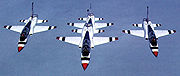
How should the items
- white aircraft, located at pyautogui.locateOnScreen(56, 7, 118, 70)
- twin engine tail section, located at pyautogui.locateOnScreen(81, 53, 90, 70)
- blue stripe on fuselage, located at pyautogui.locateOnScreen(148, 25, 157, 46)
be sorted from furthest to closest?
blue stripe on fuselage, located at pyautogui.locateOnScreen(148, 25, 157, 46) < white aircraft, located at pyautogui.locateOnScreen(56, 7, 118, 70) < twin engine tail section, located at pyautogui.locateOnScreen(81, 53, 90, 70)

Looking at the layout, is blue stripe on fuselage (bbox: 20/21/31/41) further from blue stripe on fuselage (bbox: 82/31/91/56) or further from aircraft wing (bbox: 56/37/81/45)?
blue stripe on fuselage (bbox: 82/31/91/56)

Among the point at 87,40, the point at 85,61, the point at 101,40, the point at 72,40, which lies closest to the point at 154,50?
the point at 101,40

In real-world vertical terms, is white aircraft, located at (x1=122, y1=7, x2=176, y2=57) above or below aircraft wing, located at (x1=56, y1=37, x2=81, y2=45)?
above

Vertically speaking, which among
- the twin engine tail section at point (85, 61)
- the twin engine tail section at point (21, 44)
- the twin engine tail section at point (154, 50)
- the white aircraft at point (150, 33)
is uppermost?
the white aircraft at point (150, 33)

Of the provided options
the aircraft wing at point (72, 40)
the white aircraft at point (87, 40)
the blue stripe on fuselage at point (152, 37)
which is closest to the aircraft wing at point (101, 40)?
the white aircraft at point (87, 40)

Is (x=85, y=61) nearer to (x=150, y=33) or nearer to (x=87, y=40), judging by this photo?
(x=87, y=40)

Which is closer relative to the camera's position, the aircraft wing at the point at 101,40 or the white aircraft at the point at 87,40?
the white aircraft at the point at 87,40

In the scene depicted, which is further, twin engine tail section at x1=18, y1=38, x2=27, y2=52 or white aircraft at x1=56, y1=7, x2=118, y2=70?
twin engine tail section at x1=18, y1=38, x2=27, y2=52

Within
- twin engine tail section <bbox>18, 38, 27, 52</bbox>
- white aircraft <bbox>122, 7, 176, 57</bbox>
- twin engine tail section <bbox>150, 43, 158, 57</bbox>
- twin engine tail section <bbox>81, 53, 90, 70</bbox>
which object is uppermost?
white aircraft <bbox>122, 7, 176, 57</bbox>

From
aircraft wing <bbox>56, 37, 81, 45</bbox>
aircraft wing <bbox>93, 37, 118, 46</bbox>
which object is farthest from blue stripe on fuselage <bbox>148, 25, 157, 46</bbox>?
aircraft wing <bbox>56, 37, 81, 45</bbox>

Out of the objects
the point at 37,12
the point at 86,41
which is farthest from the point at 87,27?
the point at 37,12

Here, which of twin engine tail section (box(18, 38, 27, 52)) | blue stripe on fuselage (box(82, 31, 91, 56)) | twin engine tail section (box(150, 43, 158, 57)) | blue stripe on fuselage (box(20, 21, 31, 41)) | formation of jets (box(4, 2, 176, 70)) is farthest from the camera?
blue stripe on fuselage (box(20, 21, 31, 41))

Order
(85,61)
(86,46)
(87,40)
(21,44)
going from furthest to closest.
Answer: (21,44) < (87,40) < (86,46) < (85,61)

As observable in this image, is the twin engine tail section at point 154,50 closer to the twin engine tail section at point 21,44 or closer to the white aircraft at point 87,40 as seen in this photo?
the white aircraft at point 87,40
